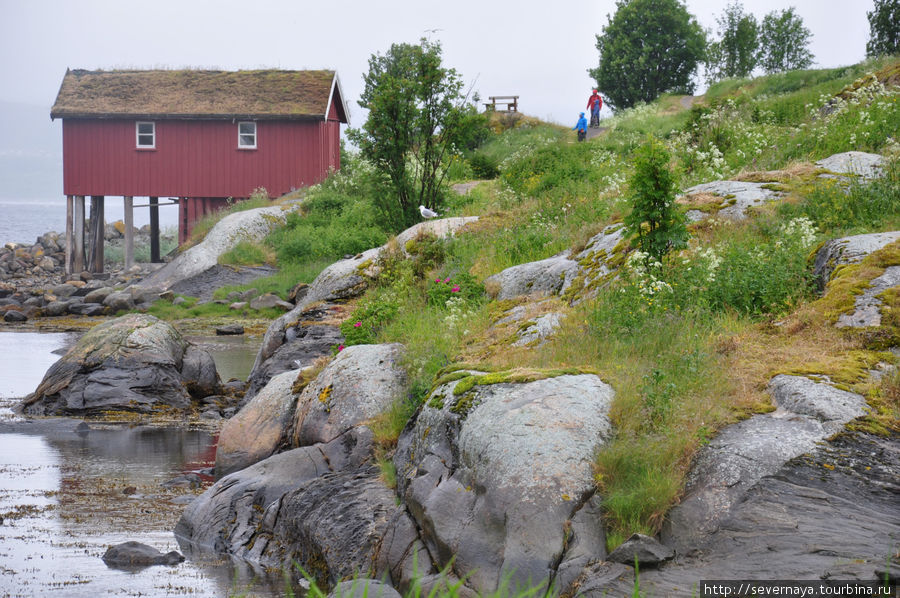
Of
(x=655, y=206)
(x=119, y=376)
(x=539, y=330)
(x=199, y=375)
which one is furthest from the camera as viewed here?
(x=199, y=375)

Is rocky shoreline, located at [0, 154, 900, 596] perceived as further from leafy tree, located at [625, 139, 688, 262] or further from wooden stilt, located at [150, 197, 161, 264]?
wooden stilt, located at [150, 197, 161, 264]

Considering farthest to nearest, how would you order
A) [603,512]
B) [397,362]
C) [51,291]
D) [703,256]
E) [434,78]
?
1. [51,291]
2. [434,78]
3. [397,362]
4. [703,256]
5. [603,512]

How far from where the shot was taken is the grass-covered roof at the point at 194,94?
32.7m

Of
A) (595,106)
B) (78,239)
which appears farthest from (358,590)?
(78,239)

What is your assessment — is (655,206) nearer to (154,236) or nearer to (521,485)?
(521,485)

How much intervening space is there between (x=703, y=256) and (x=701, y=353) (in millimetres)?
1981

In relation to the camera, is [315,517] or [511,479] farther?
[315,517]

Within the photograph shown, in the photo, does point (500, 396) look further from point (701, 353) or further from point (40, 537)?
point (40, 537)

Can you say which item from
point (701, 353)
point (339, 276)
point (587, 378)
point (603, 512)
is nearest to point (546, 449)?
point (603, 512)

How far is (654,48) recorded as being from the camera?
4309 cm

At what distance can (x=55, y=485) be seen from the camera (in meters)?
9.51

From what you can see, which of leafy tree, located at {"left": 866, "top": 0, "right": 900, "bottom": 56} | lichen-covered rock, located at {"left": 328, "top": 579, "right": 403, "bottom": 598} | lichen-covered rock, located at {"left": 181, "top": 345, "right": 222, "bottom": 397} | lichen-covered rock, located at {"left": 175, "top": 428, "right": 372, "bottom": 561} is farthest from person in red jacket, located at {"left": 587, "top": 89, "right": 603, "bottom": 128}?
lichen-covered rock, located at {"left": 328, "top": 579, "right": 403, "bottom": 598}

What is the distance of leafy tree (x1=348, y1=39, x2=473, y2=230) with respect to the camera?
1836 centimetres

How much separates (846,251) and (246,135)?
28338 millimetres
